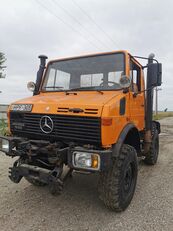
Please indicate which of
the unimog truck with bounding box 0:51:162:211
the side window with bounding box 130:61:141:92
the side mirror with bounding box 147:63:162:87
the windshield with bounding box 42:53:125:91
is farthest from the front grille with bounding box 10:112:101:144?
the side mirror with bounding box 147:63:162:87

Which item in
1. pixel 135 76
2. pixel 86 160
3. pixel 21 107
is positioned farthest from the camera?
pixel 135 76

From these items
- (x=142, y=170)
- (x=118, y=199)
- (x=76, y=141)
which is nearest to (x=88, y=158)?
(x=76, y=141)

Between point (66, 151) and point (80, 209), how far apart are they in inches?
43.2

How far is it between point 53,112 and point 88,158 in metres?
0.90

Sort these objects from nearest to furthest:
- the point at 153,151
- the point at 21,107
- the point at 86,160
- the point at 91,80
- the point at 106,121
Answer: the point at 86,160 → the point at 106,121 → the point at 21,107 → the point at 91,80 → the point at 153,151

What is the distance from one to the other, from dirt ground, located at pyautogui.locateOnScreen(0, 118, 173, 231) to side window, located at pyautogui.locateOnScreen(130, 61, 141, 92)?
75.8 inches

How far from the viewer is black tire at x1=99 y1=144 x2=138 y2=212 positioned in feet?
11.6

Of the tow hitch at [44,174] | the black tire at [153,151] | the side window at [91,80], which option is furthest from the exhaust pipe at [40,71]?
the black tire at [153,151]

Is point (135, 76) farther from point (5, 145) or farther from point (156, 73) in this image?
point (5, 145)

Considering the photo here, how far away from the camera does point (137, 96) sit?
15.5ft

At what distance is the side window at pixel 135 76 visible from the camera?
462 cm

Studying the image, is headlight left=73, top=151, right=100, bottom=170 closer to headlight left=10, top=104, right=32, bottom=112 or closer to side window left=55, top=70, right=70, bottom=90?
headlight left=10, top=104, right=32, bottom=112

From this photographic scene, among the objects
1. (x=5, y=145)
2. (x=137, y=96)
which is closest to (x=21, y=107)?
(x=5, y=145)

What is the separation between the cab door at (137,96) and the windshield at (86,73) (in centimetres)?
40
